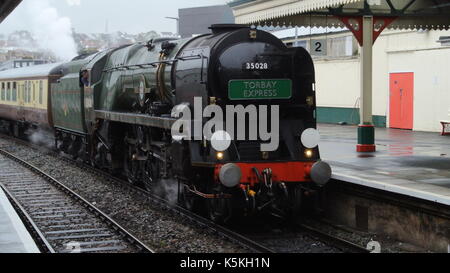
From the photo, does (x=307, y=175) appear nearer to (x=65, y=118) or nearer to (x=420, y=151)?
(x=420, y=151)

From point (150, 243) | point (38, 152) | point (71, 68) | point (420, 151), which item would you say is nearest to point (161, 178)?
point (150, 243)

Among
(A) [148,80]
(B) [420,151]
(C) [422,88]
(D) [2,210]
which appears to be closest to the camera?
(D) [2,210]

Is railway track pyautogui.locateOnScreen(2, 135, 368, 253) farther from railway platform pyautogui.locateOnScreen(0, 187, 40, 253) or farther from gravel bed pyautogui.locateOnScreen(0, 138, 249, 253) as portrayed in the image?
railway platform pyautogui.locateOnScreen(0, 187, 40, 253)

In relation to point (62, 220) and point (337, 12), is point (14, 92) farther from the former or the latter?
point (62, 220)

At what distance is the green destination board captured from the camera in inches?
401

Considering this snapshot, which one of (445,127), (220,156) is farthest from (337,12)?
(445,127)

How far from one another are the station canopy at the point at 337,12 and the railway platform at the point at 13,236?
825 centimetres

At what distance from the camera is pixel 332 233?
10477mm

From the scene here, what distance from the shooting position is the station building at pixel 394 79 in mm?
21609

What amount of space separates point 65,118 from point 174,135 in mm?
9157

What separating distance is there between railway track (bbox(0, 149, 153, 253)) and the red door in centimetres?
1290

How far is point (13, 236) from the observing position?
7383 millimetres

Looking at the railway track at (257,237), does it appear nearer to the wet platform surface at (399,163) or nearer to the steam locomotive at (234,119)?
the steam locomotive at (234,119)

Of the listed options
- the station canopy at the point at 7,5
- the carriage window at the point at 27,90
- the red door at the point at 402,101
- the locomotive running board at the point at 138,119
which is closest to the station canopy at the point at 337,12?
the locomotive running board at the point at 138,119
